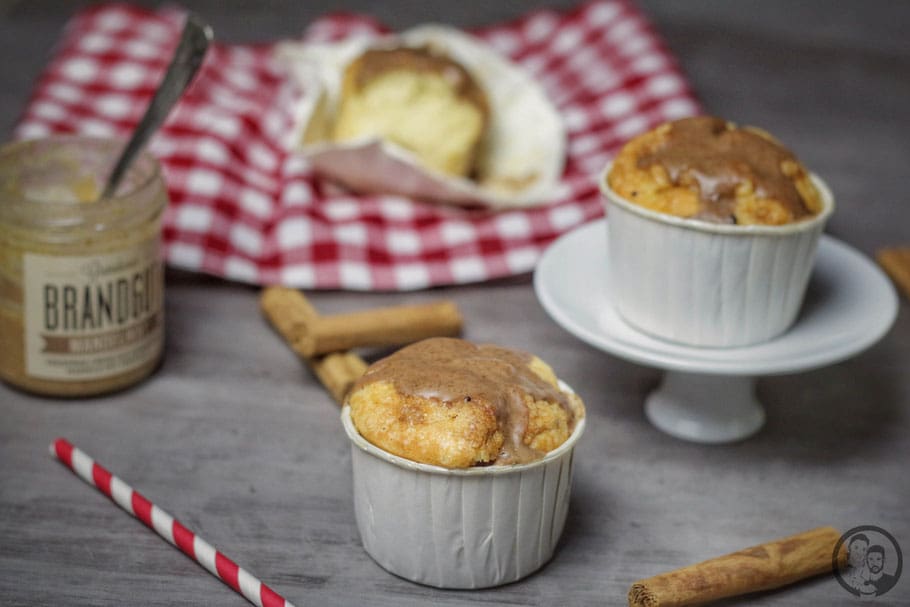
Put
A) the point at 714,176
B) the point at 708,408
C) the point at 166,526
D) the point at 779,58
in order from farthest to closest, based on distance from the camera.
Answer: the point at 779,58 < the point at 708,408 < the point at 714,176 < the point at 166,526

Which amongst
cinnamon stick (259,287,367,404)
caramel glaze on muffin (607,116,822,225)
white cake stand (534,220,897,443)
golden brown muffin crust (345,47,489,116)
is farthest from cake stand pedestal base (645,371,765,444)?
golden brown muffin crust (345,47,489,116)

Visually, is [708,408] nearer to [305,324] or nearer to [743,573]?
[743,573]

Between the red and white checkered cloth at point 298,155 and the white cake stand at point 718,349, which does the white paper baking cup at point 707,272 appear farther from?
the red and white checkered cloth at point 298,155

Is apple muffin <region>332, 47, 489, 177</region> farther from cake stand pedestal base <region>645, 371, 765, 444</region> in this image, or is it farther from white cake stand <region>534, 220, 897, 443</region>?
cake stand pedestal base <region>645, 371, 765, 444</region>

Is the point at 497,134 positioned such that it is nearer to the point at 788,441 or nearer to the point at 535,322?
the point at 535,322

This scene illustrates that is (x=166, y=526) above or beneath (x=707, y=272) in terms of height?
beneath

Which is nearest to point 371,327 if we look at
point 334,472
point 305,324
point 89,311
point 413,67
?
point 305,324

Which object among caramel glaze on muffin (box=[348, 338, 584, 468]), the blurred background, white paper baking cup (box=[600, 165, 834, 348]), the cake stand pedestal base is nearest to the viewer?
caramel glaze on muffin (box=[348, 338, 584, 468])
